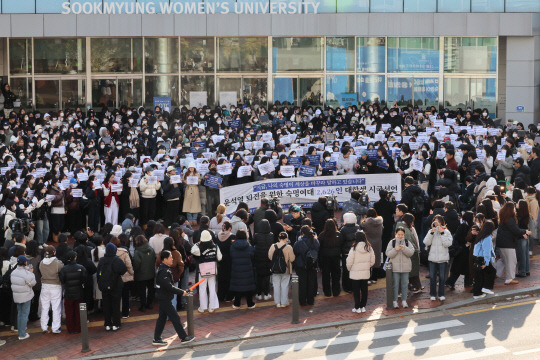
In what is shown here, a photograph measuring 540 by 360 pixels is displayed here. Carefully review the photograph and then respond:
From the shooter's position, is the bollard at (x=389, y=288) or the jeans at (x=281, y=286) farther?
the jeans at (x=281, y=286)

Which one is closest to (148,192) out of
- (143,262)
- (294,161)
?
(294,161)

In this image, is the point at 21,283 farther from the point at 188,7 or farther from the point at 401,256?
the point at 188,7

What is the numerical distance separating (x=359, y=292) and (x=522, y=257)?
3905 millimetres

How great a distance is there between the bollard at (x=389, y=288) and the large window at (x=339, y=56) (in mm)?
26233

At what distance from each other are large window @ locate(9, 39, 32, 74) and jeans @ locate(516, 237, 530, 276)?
29154 mm

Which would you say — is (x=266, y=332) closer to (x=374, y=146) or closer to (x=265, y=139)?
(x=374, y=146)

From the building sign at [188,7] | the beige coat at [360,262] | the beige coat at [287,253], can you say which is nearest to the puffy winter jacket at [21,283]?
the beige coat at [287,253]

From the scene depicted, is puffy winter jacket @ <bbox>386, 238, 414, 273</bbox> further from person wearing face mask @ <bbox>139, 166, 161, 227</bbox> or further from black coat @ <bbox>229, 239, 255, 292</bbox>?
person wearing face mask @ <bbox>139, 166, 161, 227</bbox>

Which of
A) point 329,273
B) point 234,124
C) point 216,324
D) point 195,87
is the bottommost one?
point 216,324

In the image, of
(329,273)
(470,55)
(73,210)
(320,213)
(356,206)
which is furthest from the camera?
(470,55)

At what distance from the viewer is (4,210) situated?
19328 mm

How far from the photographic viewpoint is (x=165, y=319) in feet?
47.6

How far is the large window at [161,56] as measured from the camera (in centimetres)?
4112

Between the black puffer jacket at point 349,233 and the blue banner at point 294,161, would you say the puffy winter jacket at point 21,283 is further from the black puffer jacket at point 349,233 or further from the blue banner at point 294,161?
the blue banner at point 294,161
